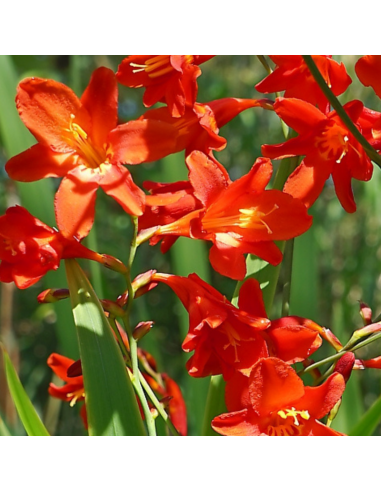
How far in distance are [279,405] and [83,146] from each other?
29 cm

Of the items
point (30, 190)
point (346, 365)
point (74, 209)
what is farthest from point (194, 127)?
point (30, 190)

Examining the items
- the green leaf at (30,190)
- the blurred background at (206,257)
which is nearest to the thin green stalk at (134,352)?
the green leaf at (30,190)

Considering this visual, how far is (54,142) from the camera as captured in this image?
0.55m

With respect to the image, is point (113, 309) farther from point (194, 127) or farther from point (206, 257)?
point (206, 257)

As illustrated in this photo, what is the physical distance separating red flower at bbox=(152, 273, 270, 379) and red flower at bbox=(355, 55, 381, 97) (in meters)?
0.26

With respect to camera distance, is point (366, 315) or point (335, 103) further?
point (366, 315)

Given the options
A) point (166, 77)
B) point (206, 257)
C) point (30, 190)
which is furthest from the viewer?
point (206, 257)

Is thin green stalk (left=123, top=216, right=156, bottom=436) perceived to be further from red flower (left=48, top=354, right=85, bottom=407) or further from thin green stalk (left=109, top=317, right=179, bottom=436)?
red flower (left=48, top=354, right=85, bottom=407)

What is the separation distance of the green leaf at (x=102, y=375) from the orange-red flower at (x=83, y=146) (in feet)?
0.22

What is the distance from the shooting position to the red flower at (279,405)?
1.64 ft

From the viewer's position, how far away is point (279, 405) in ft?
1.72

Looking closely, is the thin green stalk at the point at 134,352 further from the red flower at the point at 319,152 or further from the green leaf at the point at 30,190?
the green leaf at the point at 30,190

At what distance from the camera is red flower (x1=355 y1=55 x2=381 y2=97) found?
1.94 feet

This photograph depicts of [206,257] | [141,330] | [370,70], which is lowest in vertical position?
[206,257]
